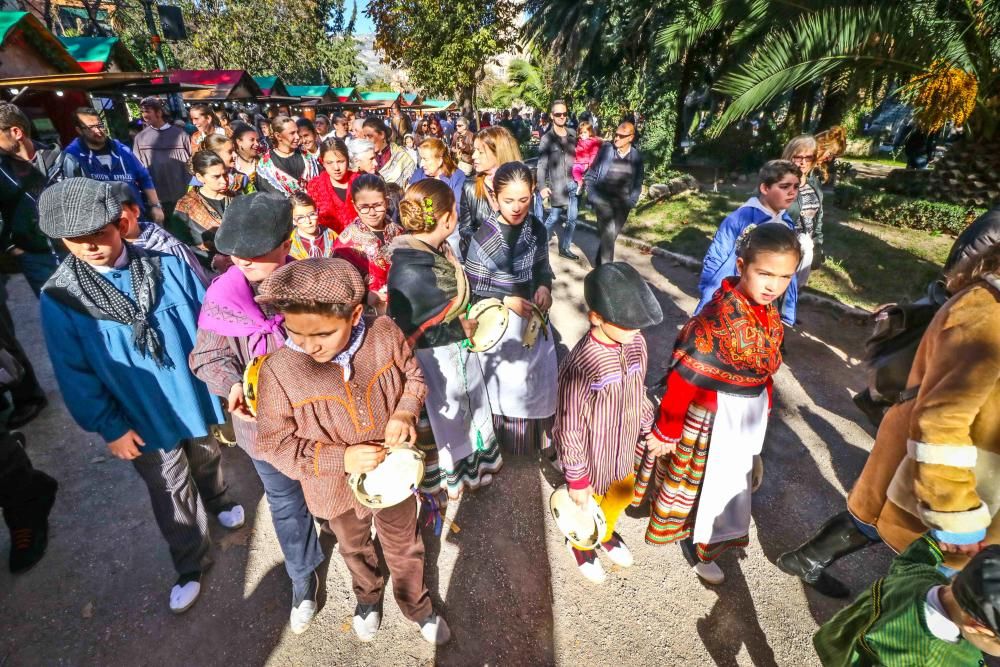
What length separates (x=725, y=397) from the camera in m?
2.20

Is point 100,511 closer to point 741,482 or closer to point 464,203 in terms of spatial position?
point 464,203

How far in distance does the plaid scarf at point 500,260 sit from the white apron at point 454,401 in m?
0.54

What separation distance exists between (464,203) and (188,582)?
135 inches

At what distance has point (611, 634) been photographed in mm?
2350

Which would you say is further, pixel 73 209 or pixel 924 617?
pixel 73 209

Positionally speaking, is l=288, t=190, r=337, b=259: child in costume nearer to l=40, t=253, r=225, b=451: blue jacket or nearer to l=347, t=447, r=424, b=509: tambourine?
l=40, t=253, r=225, b=451: blue jacket

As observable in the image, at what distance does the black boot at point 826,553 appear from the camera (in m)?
2.28

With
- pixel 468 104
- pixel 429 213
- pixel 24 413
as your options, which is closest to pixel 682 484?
pixel 429 213

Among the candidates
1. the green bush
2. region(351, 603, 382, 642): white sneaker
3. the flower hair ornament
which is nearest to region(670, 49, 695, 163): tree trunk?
the green bush

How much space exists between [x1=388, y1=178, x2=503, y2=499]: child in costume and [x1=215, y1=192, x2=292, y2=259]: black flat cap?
2.00 ft

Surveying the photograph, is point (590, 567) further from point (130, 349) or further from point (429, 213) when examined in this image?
point (130, 349)

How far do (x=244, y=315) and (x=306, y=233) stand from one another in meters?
1.52

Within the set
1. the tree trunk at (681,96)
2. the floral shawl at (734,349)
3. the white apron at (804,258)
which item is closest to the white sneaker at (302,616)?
the floral shawl at (734,349)

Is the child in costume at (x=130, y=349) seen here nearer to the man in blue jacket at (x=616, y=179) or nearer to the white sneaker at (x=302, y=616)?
the white sneaker at (x=302, y=616)
